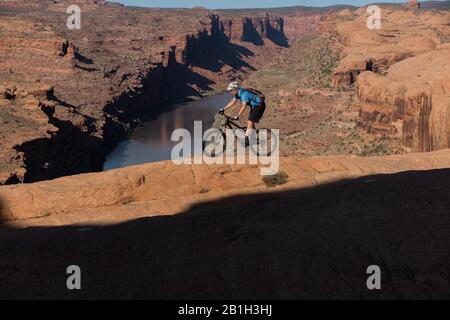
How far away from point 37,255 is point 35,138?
37.2m

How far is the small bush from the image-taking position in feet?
56.2

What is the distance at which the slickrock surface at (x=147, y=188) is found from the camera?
50.3ft

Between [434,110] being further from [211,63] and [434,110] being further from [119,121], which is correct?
[211,63]

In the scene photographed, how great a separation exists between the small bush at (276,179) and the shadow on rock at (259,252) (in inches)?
170

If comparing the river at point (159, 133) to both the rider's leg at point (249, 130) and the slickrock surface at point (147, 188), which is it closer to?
the slickrock surface at point (147, 188)

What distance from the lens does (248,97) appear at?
14.6m

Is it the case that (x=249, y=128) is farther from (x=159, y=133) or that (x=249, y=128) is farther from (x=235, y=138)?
(x=159, y=133)

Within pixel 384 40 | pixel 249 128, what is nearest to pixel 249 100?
pixel 249 128

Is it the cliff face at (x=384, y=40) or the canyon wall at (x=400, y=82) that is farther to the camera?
the cliff face at (x=384, y=40)

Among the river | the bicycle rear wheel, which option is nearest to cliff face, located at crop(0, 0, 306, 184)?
the river

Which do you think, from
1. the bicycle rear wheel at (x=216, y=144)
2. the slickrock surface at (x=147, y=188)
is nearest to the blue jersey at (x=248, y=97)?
the bicycle rear wheel at (x=216, y=144)

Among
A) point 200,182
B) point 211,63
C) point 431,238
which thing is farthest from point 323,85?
point 211,63

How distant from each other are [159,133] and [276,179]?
70.1 metres

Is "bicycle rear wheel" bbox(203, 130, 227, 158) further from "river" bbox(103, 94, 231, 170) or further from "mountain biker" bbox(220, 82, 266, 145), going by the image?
"river" bbox(103, 94, 231, 170)
